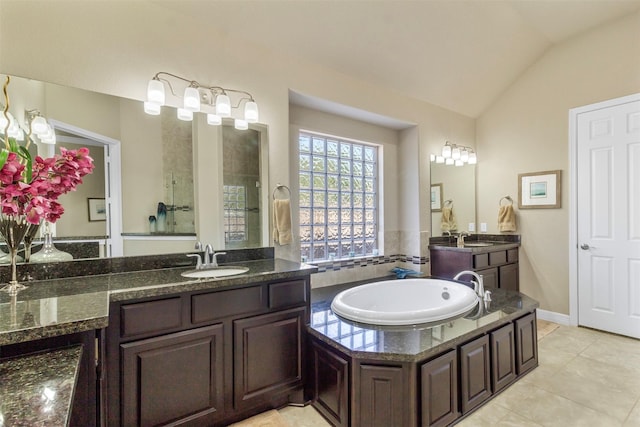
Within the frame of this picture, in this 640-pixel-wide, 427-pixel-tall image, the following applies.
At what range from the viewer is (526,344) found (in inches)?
94.7

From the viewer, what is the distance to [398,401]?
1644 mm

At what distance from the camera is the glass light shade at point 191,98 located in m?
2.07

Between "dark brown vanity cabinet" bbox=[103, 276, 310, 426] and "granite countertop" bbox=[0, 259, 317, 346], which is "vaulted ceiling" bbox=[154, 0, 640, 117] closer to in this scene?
"granite countertop" bbox=[0, 259, 317, 346]

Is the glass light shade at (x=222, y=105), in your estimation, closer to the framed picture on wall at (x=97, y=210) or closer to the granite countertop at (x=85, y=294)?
the framed picture on wall at (x=97, y=210)

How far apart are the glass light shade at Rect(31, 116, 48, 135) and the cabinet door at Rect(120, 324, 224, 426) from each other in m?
1.28

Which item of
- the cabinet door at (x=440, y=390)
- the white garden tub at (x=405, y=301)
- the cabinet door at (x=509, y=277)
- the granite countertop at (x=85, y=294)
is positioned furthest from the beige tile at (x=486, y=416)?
the cabinet door at (x=509, y=277)

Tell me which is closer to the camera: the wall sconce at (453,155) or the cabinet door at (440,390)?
the cabinet door at (440,390)

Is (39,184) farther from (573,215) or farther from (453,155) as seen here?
(573,215)

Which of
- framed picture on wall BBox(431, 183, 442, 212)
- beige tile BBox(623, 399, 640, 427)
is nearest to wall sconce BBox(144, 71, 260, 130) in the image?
framed picture on wall BBox(431, 183, 442, 212)

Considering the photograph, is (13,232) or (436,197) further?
(436,197)

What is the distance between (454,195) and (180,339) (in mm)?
3411

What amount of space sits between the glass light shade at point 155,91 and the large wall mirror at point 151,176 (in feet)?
0.51

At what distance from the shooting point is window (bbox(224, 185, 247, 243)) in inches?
92.9

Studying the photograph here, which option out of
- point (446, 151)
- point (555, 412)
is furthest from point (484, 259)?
point (555, 412)
